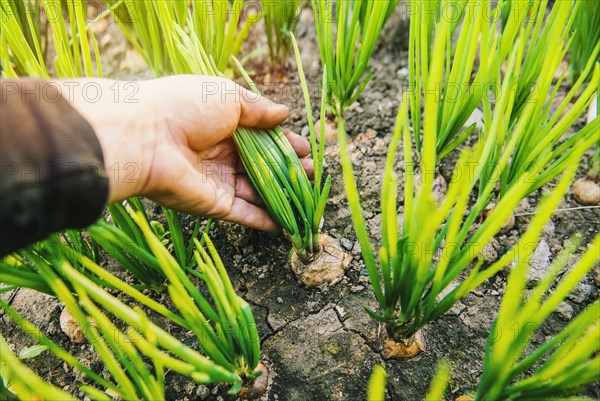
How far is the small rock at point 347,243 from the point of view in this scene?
1.04 meters

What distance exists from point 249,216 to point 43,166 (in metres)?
0.43

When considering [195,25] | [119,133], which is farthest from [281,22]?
[119,133]

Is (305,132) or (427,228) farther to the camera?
(305,132)

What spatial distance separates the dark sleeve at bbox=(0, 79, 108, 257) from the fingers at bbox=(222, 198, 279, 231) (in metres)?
0.32

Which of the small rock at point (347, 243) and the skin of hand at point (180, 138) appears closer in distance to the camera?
the skin of hand at point (180, 138)

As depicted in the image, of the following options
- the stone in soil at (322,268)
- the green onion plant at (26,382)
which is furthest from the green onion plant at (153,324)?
the stone in soil at (322,268)

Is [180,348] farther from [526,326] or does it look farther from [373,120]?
[373,120]

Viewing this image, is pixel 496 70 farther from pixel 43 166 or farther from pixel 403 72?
pixel 43 166

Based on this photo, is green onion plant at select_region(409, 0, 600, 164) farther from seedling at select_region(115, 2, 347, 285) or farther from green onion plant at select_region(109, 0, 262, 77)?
green onion plant at select_region(109, 0, 262, 77)

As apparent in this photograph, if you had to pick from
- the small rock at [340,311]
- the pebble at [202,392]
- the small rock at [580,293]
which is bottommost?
the pebble at [202,392]

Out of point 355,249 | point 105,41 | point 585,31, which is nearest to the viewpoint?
point 355,249

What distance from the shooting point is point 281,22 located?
1281 millimetres

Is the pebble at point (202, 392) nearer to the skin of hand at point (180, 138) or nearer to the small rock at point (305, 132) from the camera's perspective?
the skin of hand at point (180, 138)

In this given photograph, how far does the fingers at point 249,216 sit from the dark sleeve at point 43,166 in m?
0.32
